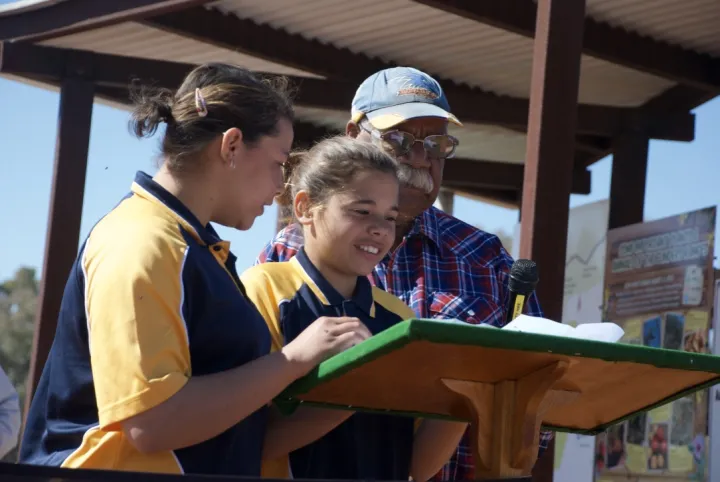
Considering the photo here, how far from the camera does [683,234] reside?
235 inches

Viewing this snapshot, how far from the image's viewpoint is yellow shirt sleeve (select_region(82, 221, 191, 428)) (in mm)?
1840

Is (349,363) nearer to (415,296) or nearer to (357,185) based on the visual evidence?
(357,185)

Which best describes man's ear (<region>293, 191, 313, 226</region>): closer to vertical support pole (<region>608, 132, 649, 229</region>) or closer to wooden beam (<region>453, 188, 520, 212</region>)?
vertical support pole (<region>608, 132, 649, 229</region>)

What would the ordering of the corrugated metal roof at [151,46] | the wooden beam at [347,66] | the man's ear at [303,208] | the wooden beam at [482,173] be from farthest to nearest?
the wooden beam at [482,173], the corrugated metal roof at [151,46], the wooden beam at [347,66], the man's ear at [303,208]

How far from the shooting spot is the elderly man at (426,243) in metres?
3.03

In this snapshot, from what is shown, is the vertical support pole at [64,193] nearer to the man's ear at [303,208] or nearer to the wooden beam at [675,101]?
the wooden beam at [675,101]

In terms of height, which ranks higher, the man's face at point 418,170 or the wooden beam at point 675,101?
the wooden beam at point 675,101

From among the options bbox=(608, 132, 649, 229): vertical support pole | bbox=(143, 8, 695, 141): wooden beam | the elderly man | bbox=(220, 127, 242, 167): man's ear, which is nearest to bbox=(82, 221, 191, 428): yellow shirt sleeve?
bbox=(220, 127, 242, 167): man's ear

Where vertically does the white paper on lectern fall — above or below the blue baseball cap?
below

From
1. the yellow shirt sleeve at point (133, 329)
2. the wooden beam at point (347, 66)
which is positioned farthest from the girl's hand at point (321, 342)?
the wooden beam at point (347, 66)

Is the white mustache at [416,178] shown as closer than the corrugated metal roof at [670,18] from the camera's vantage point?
Yes

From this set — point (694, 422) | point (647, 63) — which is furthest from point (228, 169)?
point (647, 63)

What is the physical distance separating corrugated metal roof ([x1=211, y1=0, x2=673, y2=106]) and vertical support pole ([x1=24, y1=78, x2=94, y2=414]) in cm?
135

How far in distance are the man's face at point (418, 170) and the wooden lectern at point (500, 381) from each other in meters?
0.95
